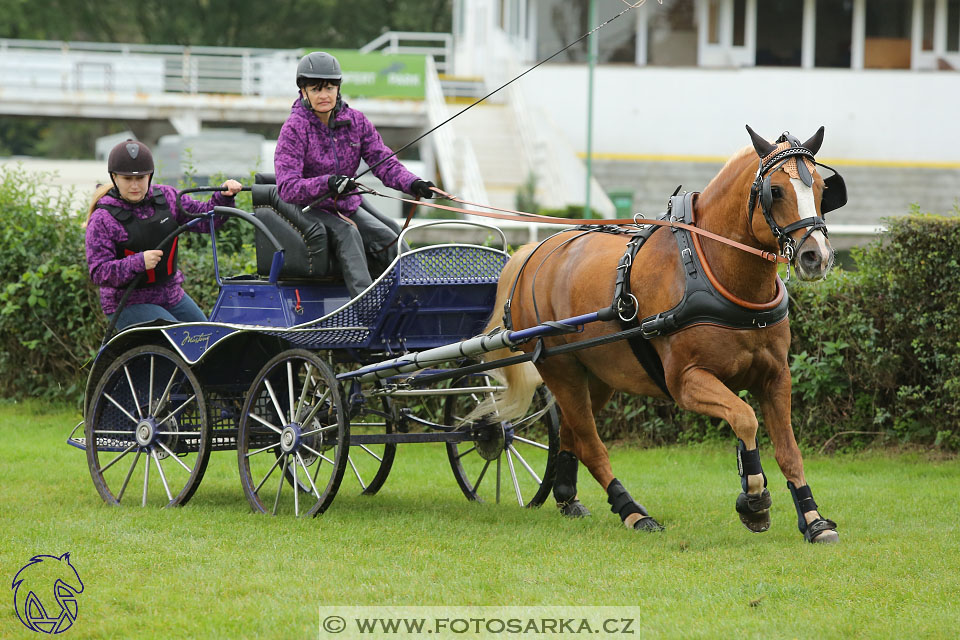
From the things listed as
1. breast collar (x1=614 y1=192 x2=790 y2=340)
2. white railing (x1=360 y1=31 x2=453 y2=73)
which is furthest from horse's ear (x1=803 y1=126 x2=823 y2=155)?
white railing (x1=360 y1=31 x2=453 y2=73)

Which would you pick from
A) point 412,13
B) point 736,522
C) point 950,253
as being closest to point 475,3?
point 412,13

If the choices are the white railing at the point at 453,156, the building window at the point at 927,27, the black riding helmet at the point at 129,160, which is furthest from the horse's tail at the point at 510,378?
the building window at the point at 927,27

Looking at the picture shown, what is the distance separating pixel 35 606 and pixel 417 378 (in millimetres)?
2692

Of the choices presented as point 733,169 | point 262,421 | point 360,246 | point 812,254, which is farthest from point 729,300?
point 262,421

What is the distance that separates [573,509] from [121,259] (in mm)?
3231

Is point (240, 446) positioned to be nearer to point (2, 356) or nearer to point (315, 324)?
point (315, 324)

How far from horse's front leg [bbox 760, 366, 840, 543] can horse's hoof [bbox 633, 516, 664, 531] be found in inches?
32.0

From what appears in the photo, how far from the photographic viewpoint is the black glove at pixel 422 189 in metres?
7.16

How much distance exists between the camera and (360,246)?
7.12 m

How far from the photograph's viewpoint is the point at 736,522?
6.88 meters

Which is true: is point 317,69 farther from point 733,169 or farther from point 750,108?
point 750,108

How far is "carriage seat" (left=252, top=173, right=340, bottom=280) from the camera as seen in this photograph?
7.06 m

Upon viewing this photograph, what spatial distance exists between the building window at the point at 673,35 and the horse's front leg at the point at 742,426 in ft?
69.6

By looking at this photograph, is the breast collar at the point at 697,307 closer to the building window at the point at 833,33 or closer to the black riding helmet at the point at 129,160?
the black riding helmet at the point at 129,160
